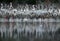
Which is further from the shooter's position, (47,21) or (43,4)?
(43,4)

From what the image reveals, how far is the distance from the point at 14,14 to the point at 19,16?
1.12 feet

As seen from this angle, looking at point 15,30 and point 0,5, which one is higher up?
point 0,5

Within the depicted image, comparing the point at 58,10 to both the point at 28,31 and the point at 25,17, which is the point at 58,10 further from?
the point at 28,31

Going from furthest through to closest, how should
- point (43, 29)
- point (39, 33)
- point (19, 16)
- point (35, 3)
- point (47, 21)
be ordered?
point (35, 3), point (19, 16), point (47, 21), point (43, 29), point (39, 33)

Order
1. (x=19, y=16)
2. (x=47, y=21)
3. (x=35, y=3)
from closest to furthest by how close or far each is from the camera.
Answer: (x=47, y=21), (x=19, y=16), (x=35, y=3)

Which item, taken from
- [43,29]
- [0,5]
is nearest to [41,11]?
[0,5]

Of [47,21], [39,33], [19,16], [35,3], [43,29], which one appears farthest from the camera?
[35,3]

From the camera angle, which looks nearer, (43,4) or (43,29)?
(43,29)

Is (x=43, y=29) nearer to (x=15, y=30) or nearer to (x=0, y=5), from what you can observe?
(x=15, y=30)

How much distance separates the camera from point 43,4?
12516 millimetres

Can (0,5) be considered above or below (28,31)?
above

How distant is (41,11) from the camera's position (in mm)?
11914

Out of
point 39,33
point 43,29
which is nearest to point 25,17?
point 43,29

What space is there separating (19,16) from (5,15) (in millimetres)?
686
